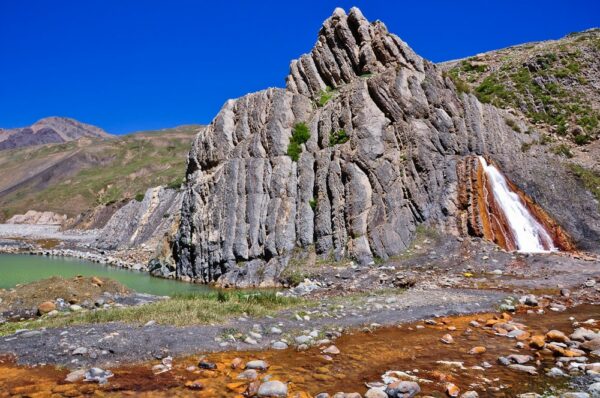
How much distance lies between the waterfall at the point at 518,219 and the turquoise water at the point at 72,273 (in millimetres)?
22016

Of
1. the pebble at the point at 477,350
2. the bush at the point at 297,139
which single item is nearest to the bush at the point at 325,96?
the bush at the point at 297,139

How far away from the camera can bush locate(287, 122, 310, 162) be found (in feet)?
124

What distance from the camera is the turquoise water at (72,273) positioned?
33.7 meters

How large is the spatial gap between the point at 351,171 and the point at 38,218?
139 m

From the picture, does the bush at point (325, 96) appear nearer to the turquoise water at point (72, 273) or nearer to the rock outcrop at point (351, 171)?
the rock outcrop at point (351, 171)

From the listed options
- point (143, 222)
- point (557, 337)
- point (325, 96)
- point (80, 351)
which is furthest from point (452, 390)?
point (143, 222)

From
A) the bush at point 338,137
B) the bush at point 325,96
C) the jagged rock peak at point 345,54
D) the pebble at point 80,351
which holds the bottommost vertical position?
the pebble at point 80,351

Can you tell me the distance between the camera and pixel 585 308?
1870cm

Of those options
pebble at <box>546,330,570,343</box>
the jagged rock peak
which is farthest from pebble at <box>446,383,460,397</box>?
the jagged rock peak

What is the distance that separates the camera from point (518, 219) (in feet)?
107

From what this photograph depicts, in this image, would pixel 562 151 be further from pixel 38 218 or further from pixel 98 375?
pixel 38 218

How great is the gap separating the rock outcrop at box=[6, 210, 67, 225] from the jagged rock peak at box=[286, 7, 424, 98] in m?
124

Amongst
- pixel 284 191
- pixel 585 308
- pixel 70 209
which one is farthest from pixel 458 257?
pixel 70 209

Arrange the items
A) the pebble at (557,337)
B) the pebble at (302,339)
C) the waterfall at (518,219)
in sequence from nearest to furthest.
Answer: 1. the pebble at (557,337)
2. the pebble at (302,339)
3. the waterfall at (518,219)
